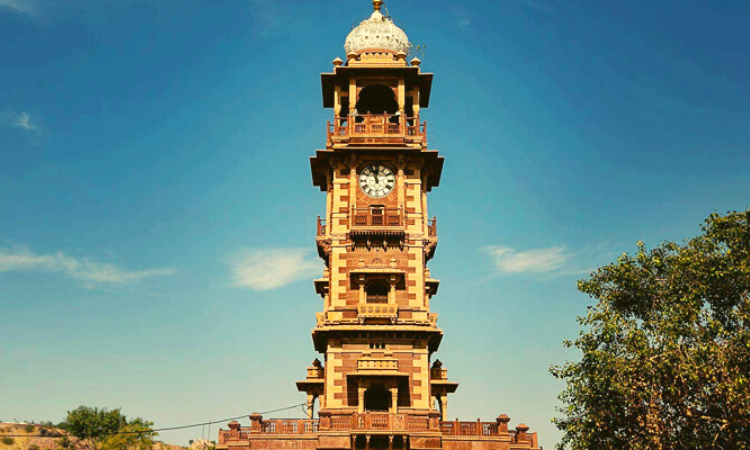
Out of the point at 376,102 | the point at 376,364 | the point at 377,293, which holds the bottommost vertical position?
the point at 376,364

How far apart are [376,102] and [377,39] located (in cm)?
436

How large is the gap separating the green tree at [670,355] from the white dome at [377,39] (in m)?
22.9

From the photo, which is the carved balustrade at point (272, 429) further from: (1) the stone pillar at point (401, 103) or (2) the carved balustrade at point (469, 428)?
(1) the stone pillar at point (401, 103)

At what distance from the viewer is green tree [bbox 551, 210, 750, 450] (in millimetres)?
33500

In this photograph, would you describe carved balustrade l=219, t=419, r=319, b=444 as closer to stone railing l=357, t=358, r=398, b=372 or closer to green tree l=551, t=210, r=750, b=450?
stone railing l=357, t=358, r=398, b=372

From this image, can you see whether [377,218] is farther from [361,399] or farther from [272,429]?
[272,429]

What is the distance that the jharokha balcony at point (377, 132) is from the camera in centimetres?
5112

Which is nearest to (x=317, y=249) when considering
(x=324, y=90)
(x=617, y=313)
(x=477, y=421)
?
(x=324, y=90)

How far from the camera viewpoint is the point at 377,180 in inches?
Result: 2014

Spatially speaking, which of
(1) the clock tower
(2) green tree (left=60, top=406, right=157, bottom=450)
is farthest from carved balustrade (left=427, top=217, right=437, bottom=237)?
(2) green tree (left=60, top=406, right=157, bottom=450)

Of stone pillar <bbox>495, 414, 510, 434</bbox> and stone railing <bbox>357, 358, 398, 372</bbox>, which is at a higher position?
stone railing <bbox>357, 358, 398, 372</bbox>

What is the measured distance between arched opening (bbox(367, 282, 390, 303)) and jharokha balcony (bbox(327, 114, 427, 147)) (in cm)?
896

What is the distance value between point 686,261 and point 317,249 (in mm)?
23201

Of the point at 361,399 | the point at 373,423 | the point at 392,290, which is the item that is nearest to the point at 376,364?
the point at 361,399
